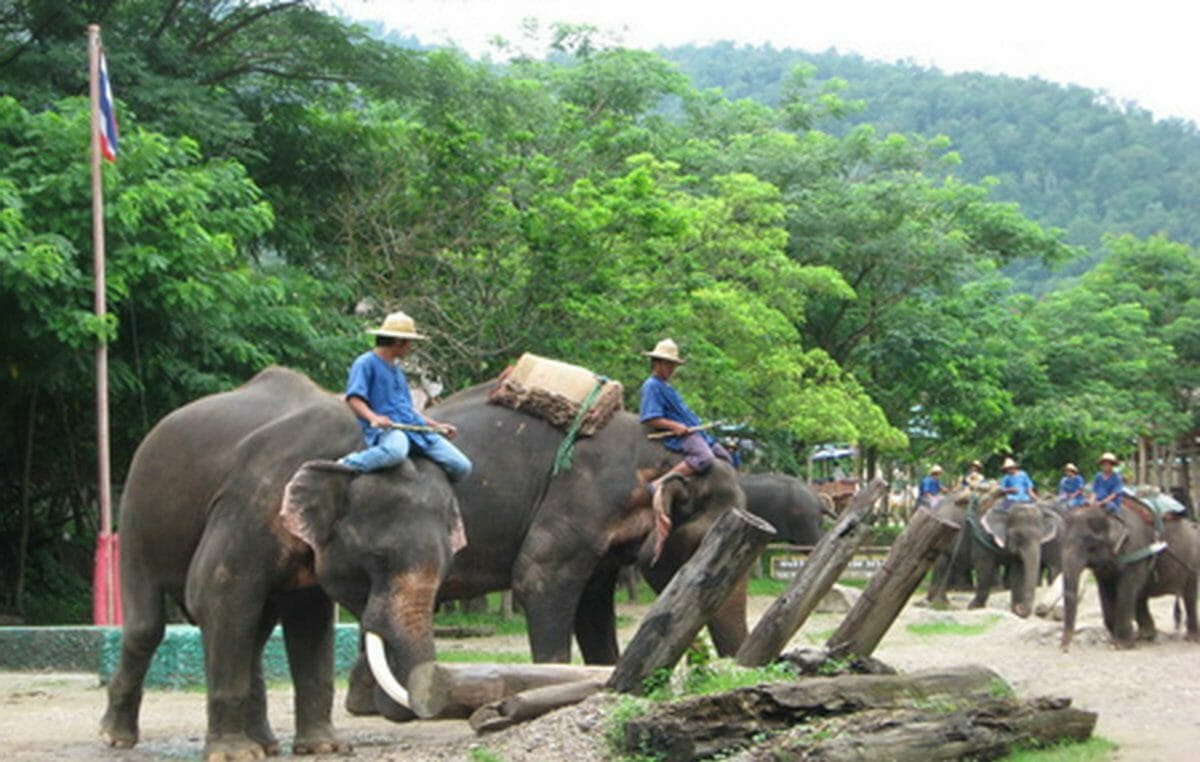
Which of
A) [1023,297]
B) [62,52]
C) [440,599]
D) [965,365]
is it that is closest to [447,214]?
[62,52]

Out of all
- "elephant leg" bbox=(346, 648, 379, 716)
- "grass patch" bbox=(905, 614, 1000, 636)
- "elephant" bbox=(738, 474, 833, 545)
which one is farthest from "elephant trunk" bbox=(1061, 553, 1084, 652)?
"elephant" bbox=(738, 474, 833, 545)

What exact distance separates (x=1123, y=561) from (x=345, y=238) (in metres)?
11.0

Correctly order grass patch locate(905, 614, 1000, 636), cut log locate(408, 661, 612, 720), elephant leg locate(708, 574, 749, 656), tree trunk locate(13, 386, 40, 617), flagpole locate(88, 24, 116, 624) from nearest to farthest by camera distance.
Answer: cut log locate(408, 661, 612, 720), elephant leg locate(708, 574, 749, 656), flagpole locate(88, 24, 116, 624), tree trunk locate(13, 386, 40, 617), grass patch locate(905, 614, 1000, 636)

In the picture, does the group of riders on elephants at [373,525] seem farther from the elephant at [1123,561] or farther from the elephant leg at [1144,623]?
the elephant leg at [1144,623]

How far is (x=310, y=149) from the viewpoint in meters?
25.5

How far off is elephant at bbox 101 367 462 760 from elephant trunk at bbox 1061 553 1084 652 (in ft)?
37.0

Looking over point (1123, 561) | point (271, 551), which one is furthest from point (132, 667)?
point (1123, 561)

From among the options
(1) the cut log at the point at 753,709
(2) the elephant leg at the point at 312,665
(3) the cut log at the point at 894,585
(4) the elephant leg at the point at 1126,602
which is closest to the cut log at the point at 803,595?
(3) the cut log at the point at 894,585

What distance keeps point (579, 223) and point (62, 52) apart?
263 inches

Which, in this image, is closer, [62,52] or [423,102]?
[62,52]

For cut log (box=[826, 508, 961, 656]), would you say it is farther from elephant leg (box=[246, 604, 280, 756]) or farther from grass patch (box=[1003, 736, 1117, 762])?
elephant leg (box=[246, 604, 280, 756])

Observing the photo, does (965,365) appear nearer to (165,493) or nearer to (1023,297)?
(1023,297)

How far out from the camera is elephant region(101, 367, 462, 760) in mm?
10828

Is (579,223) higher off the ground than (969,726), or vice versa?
(579,223)
